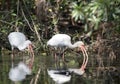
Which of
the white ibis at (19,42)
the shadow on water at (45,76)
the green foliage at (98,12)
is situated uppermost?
the green foliage at (98,12)

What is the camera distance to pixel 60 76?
36.3 ft

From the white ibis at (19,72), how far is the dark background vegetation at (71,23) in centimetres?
179

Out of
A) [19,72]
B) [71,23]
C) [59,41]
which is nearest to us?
[19,72]

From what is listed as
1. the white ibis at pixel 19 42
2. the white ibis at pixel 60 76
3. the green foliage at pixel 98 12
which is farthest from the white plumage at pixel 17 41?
the white ibis at pixel 60 76

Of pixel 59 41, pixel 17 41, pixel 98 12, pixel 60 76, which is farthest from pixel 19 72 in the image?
pixel 17 41

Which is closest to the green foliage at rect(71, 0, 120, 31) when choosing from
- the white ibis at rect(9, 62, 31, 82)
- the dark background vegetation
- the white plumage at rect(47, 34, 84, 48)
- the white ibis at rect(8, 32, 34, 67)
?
the dark background vegetation

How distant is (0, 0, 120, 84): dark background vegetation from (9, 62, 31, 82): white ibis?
1.79 m

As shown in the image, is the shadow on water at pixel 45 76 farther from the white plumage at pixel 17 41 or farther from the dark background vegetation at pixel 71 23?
the dark background vegetation at pixel 71 23

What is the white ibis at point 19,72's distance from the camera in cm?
1086

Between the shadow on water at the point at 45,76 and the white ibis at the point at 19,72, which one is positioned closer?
the shadow on water at the point at 45,76

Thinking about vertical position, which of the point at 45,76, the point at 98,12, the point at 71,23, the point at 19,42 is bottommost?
the point at 45,76

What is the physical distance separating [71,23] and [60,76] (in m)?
6.50

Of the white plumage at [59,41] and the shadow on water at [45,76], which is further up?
the white plumage at [59,41]

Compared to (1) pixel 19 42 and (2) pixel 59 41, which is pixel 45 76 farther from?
(1) pixel 19 42
